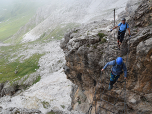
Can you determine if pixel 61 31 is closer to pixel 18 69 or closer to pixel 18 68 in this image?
pixel 18 68

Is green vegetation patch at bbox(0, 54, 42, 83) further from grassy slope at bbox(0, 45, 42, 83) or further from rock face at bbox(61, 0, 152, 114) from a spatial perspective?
rock face at bbox(61, 0, 152, 114)

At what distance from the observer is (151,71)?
30.8ft

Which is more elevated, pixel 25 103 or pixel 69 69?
pixel 69 69

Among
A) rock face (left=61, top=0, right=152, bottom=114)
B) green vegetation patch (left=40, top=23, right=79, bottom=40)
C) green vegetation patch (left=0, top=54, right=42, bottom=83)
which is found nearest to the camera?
rock face (left=61, top=0, right=152, bottom=114)

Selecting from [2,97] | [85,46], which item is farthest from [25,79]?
[85,46]

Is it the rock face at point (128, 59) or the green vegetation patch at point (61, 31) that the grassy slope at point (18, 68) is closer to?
the green vegetation patch at point (61, 31)

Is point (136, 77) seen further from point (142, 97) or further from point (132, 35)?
point (132, 35)

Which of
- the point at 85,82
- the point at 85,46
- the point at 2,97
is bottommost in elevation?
the point at 2,97

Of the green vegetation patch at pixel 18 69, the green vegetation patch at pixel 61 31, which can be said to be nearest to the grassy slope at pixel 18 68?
the green vegetation patch at pixel 18 69

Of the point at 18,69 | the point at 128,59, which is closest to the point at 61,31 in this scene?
the point at 18,69

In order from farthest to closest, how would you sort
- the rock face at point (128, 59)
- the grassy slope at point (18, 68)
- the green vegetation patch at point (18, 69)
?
the grassy slope at point (18, 68)
the green vegetation patch at point (18, 69)
the rock face at point (128, 59)

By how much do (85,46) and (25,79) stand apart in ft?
123

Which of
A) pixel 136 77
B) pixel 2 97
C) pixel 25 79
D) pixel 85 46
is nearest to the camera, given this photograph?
pixel 136 77

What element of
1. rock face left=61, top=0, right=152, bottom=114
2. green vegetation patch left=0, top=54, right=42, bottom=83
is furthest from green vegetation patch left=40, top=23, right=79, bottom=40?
rock face left=61, top=0, right=152, bottom=114
